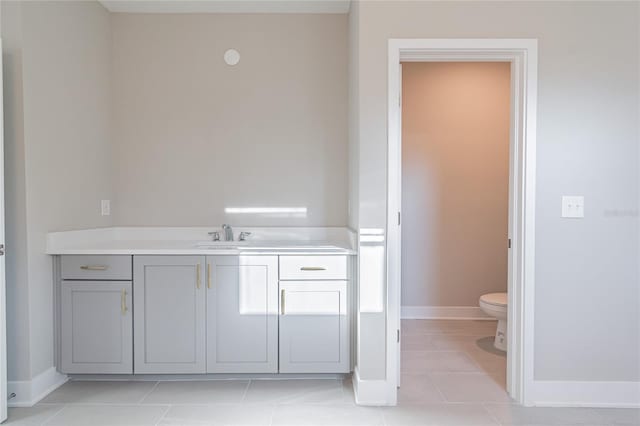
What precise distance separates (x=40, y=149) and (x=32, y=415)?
→ 145 centimetres

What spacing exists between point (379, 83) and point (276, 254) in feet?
3.82

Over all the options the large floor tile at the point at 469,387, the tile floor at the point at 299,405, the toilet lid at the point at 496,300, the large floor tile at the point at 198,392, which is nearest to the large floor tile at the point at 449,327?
the toilet lid at the point at 496,300

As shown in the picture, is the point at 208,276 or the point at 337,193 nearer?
the point at 208,276

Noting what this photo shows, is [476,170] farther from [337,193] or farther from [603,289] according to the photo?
[603,289]

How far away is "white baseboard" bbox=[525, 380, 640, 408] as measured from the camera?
8.02 feet

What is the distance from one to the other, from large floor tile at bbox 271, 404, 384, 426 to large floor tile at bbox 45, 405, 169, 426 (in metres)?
0.66

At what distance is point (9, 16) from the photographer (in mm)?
2361

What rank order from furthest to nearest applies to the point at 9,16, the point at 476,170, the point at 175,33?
the point at 476,170 → the point at 175,33 → the point at 9,16

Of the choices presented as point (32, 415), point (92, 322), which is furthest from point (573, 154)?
point (32, 415)

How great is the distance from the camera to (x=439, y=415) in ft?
7.63

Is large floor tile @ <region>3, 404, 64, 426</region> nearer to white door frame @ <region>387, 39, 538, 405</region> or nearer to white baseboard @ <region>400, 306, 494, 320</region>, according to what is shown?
white door frame @ <region>387, 39, 538, 405</region>

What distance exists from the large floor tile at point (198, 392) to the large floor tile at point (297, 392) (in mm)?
81

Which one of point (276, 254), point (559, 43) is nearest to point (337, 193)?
point (276, 254)

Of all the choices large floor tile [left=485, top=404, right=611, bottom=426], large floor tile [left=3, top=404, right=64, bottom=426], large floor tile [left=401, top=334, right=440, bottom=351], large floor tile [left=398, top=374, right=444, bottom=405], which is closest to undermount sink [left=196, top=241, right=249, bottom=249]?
large floor tile [left=3, top=404, right=64, bottom=426]
